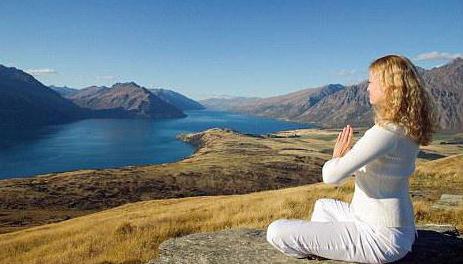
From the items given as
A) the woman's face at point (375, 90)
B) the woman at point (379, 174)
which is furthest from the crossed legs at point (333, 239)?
the woman's face at point (375, 90)

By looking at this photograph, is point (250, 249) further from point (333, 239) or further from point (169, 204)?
point (169, 204)

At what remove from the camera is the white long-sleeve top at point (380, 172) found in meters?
6.32

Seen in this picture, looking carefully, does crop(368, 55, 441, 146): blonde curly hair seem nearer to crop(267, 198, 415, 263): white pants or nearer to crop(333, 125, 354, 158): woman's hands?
crop(333, 125, 354, 158): woman's hands

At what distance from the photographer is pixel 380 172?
21.7 feet

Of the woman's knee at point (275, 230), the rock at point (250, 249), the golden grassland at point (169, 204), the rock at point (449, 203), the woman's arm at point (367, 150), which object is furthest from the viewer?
the rock at point (449, 203)

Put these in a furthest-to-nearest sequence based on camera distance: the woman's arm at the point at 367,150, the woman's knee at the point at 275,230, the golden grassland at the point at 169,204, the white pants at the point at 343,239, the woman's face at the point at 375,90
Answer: the golden grassland at the point at 169,204 → the woman's knee at the point at 275,230 → the white pants at the point at 343,239 → the woman's face at the point at 375,90 → the woman's arm at the point at 367,150

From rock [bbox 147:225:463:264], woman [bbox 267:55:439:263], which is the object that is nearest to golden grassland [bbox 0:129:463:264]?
rock [bbox 147:225:463:264]

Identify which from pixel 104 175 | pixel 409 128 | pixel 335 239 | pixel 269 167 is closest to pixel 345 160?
pixel 409 128

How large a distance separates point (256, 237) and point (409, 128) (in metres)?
4.31

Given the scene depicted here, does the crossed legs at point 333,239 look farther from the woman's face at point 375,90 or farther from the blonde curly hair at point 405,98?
the woman's face at point 375,90

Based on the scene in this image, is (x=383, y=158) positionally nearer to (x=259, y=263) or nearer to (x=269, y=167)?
(x=259, y=263)

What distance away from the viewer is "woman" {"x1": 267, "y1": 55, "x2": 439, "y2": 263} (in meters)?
6.33

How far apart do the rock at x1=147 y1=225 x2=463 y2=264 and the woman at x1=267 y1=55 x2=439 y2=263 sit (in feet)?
2.19

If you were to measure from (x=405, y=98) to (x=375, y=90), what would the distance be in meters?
0.42
